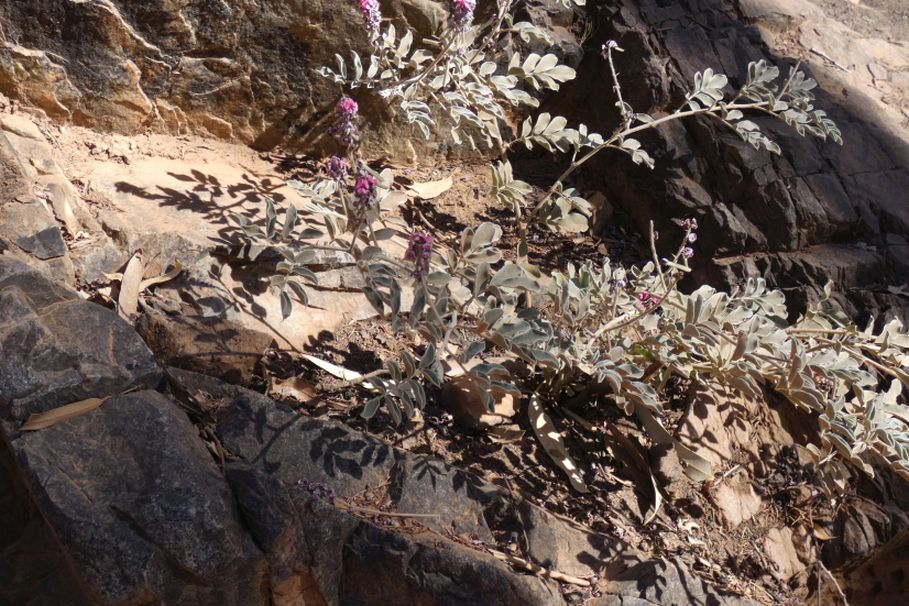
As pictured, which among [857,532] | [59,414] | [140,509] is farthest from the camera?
[857,532]

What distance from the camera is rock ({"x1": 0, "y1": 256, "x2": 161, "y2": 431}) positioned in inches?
89.0

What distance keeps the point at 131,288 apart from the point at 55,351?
521 millimetres

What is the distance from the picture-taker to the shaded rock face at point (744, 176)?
368 centimetres

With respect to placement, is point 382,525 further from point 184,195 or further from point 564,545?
point 184,195

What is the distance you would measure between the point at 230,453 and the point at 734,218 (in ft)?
7.90

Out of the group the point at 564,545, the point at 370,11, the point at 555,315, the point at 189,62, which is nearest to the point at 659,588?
the point at 564,545

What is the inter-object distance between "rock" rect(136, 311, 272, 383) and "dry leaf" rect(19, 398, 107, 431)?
347 mm

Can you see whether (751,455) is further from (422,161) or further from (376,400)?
(422,161)

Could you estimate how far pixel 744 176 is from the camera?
3.84m

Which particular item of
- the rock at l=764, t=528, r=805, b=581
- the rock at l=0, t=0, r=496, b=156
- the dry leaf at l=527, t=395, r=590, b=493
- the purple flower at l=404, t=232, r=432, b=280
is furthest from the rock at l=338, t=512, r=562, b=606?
the rock at l=0, t=0, r=496, b=156

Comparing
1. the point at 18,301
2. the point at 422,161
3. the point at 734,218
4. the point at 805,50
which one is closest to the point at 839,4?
the point at 805,50

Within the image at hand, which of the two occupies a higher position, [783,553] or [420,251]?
[420,251]

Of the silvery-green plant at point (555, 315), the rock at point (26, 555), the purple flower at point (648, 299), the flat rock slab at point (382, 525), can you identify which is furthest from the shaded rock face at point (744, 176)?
the rock at point (26, 555)

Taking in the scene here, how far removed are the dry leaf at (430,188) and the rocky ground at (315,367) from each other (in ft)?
0.11
